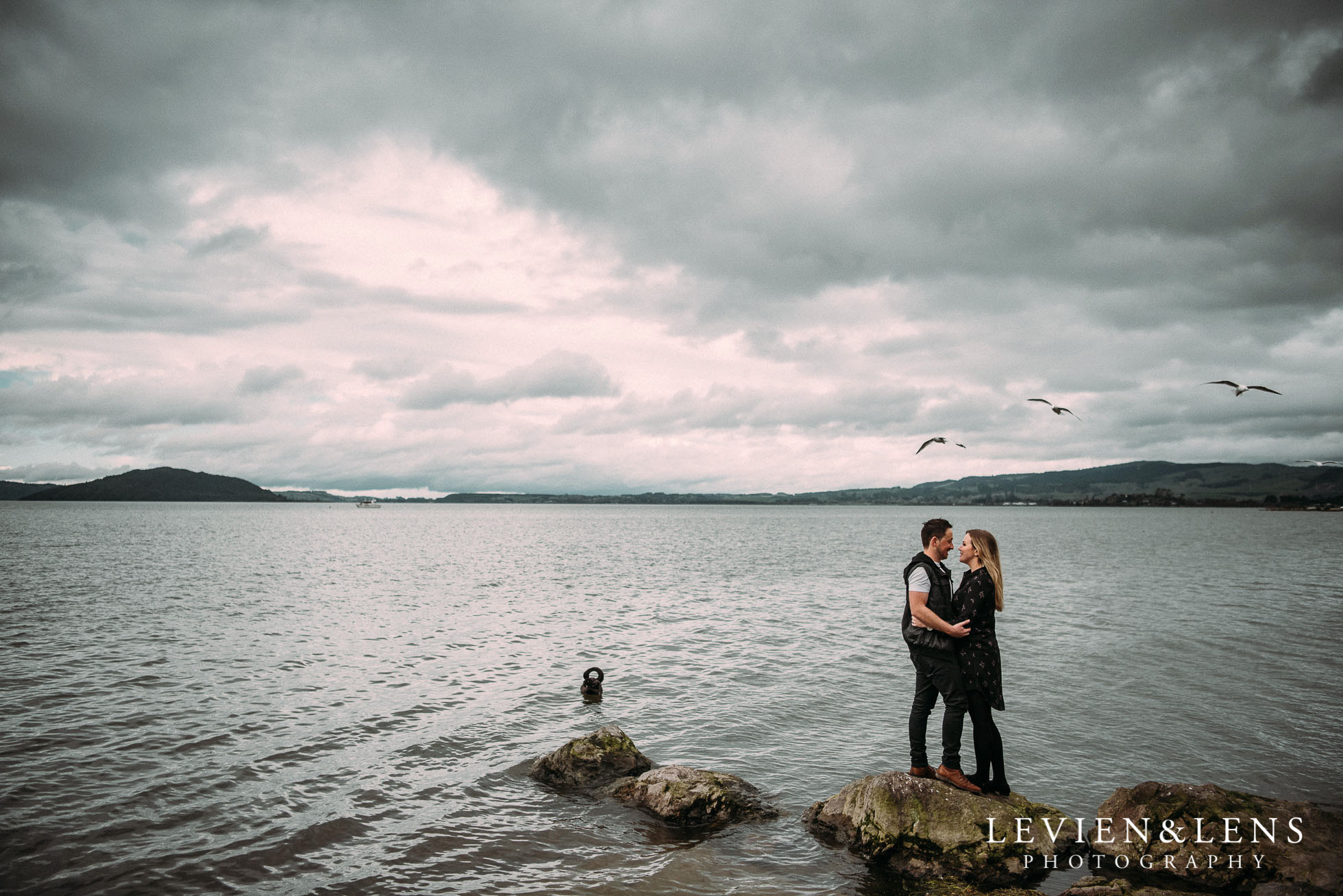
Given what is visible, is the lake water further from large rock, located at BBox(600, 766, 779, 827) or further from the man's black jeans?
the man's black jeans

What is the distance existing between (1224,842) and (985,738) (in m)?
3.07

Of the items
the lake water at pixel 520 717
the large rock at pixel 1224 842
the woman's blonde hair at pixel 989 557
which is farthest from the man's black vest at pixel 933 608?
the large rock at pixel 1224 842

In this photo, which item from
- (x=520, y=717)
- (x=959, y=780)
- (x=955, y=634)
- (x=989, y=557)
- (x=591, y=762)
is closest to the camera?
(x=955, y=634)

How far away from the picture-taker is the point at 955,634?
8.52 m

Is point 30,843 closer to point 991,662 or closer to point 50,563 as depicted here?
point 991,662

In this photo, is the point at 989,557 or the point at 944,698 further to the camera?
the point at 944,698

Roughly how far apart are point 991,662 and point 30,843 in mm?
12703

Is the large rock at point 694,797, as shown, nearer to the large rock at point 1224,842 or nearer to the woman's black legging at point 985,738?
the woman's black legging at point 985,738

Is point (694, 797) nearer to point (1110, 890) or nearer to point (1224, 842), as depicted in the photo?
point (1110, 890)

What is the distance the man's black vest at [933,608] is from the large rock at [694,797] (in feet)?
12.6

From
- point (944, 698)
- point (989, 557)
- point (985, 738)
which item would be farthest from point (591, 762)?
point (989, 557)

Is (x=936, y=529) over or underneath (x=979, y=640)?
over

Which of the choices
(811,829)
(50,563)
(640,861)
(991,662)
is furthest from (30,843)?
(50,563)

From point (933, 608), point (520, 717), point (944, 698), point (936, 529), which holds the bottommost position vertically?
point (520, 717)
